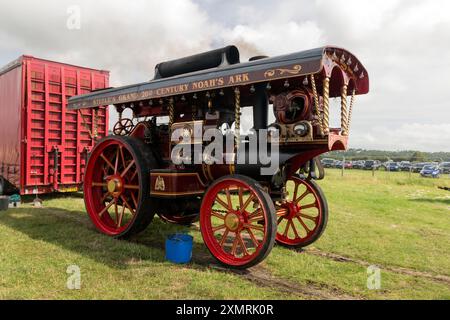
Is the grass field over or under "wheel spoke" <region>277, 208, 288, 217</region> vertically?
under

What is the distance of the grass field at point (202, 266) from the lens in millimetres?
3980

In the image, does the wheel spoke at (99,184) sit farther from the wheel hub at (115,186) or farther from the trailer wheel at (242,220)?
the trailer wheel at (242,220)

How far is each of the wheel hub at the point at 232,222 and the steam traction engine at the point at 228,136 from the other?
13mm

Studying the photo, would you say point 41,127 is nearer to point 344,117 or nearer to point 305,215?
point 305,215

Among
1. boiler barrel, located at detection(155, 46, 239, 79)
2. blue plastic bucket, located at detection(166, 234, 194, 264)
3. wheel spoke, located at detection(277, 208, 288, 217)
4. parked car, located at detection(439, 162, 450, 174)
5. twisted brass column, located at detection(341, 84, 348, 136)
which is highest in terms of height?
boiler barrel, located at detection(155, 46, 239, 79)

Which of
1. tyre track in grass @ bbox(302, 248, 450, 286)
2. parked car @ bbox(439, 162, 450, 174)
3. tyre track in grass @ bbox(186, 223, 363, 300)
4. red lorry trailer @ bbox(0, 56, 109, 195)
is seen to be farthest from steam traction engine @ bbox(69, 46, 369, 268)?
parked car @ bbox(439, 162, 450, 174)

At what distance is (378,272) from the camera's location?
185 inches

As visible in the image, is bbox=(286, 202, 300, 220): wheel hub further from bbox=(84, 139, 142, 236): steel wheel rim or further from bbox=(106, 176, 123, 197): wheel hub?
bbox=(106, 176, 123, 197): wheel hub

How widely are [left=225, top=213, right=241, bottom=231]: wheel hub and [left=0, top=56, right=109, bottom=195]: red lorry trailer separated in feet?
17.9

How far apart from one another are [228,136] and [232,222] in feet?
4.08

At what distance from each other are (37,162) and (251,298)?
7484 millimetres

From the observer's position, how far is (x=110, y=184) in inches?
247

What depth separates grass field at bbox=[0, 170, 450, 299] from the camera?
3.98 meters

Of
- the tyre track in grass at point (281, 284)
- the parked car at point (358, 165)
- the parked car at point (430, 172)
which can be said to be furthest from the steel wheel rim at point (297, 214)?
the parked car at point (358, 165)
